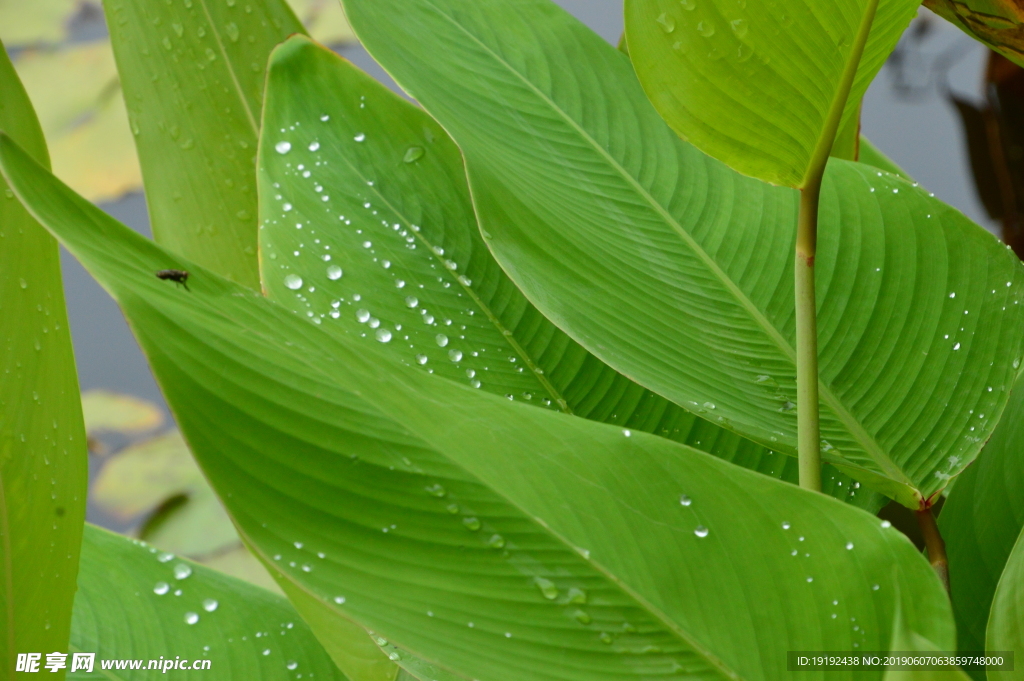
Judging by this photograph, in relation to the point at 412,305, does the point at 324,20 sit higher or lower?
higher

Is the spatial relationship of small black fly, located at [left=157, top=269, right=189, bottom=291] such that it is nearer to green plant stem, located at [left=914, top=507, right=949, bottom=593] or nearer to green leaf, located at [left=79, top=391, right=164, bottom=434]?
green plant stem, located at [left=914, top=507, right=949, bottom=593]

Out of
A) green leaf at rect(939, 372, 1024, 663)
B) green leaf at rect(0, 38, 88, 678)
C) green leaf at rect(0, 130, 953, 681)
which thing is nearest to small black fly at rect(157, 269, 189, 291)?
green leaf at rect(0, 130, 953, 681)

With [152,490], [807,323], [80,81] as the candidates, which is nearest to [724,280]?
[807,323]

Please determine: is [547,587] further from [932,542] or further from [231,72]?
[231,72]

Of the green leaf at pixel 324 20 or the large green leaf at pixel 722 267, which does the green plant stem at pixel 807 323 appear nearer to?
the large green leaf at pixel 722 267

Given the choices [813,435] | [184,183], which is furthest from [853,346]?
[184,183]
